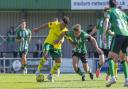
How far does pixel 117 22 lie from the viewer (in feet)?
53.7

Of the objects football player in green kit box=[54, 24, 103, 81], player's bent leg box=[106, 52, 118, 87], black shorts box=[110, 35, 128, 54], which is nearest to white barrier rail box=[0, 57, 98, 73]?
football player in green kit box=[54, 24, 103, 81]

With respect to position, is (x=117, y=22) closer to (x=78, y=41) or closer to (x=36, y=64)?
(x=78, y=41)

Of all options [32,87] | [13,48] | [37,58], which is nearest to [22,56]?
[37,58]

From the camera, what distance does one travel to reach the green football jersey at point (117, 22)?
53.5ft

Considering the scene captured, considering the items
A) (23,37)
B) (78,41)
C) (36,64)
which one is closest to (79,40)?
(78,41)

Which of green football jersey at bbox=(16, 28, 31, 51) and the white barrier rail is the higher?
green football jersey at bbox=(16, 28, 31, 51)

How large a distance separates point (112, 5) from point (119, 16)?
13.7 inches

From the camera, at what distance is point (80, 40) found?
21.1 m

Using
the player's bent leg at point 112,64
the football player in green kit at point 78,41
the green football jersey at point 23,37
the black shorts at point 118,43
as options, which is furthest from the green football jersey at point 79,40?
the green football jersey at point 23,37

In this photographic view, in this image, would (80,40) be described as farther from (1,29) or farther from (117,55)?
(1,29)

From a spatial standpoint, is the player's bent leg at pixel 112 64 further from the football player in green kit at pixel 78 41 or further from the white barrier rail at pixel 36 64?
the white barrier rail at pixel 36 64

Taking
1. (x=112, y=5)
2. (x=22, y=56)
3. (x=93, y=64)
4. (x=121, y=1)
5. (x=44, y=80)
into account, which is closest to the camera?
(x=112, y=5)

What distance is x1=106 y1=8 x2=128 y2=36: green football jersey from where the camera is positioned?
16312mm

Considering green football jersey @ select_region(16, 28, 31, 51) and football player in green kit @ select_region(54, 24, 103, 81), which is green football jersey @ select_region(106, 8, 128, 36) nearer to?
football player in green kit @ select_region(54, 24, 103, 81)
